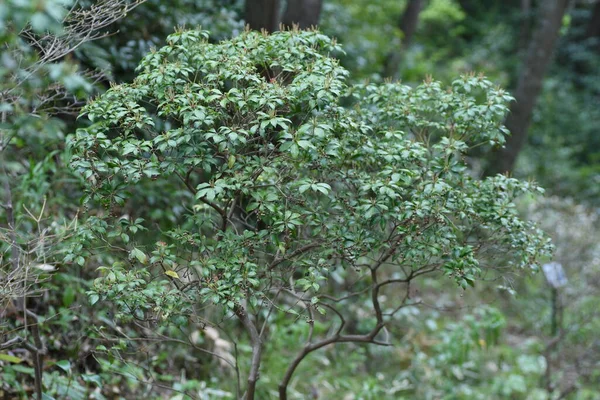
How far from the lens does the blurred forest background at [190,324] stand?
2.91m

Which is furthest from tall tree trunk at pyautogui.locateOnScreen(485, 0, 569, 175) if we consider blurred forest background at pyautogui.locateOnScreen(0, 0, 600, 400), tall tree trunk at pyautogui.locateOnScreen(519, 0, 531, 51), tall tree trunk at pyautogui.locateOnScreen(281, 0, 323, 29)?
tall tree trunk at pyautogui.locateOnScreen(519, 0, 531, 51)

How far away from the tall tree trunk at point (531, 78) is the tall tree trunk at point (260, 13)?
4.18 meters

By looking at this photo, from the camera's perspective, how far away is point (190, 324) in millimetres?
4953

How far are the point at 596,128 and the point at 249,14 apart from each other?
11.4 meters

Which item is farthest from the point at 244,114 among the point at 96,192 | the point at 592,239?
the point at 592,239

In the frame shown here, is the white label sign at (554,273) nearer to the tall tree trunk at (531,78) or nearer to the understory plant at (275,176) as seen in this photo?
the understory plant at (275,176)

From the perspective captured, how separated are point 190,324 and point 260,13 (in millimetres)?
2446

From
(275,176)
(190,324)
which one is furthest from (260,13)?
(275,176)

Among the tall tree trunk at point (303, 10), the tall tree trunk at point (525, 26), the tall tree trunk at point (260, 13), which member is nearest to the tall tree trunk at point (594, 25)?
the tall tree trunk at point (525, 26)

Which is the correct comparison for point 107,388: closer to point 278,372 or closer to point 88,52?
point 278,372

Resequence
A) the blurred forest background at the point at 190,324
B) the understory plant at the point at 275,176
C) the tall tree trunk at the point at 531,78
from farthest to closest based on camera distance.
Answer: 1. the tall tree trunk at the point at 531,78
2. the blurred forest background at the point at 190,324
3. the understory plant at the point at 275,176

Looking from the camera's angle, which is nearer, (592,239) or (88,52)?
(88,52)

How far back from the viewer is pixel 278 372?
5117 mm

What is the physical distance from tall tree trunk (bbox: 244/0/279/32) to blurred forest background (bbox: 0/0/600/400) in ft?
0.04
